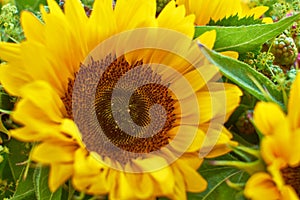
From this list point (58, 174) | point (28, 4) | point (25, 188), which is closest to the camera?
point (58, 174)

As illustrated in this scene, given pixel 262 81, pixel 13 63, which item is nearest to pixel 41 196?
pixel 13 63

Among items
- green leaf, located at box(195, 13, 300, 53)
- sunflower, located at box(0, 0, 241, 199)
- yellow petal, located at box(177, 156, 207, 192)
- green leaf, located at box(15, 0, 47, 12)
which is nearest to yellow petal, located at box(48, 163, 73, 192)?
sunflower, located at box(0, 0, 241, 199)

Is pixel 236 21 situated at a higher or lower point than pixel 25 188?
higher

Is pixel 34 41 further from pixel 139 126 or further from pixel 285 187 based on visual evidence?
pixel 285 187

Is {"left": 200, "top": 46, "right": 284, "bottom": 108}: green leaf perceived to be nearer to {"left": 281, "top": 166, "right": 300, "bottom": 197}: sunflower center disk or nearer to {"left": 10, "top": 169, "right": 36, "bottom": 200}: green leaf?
{"left": 281, "top": 166, "right": 300, "bottom": 197}: sunflower center disk

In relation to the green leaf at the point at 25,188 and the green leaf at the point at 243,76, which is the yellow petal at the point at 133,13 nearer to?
the green leaf at the point at 243,76

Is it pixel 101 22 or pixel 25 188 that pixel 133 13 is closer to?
pixel 101 22

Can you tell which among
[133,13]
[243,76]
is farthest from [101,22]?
[243,76]
